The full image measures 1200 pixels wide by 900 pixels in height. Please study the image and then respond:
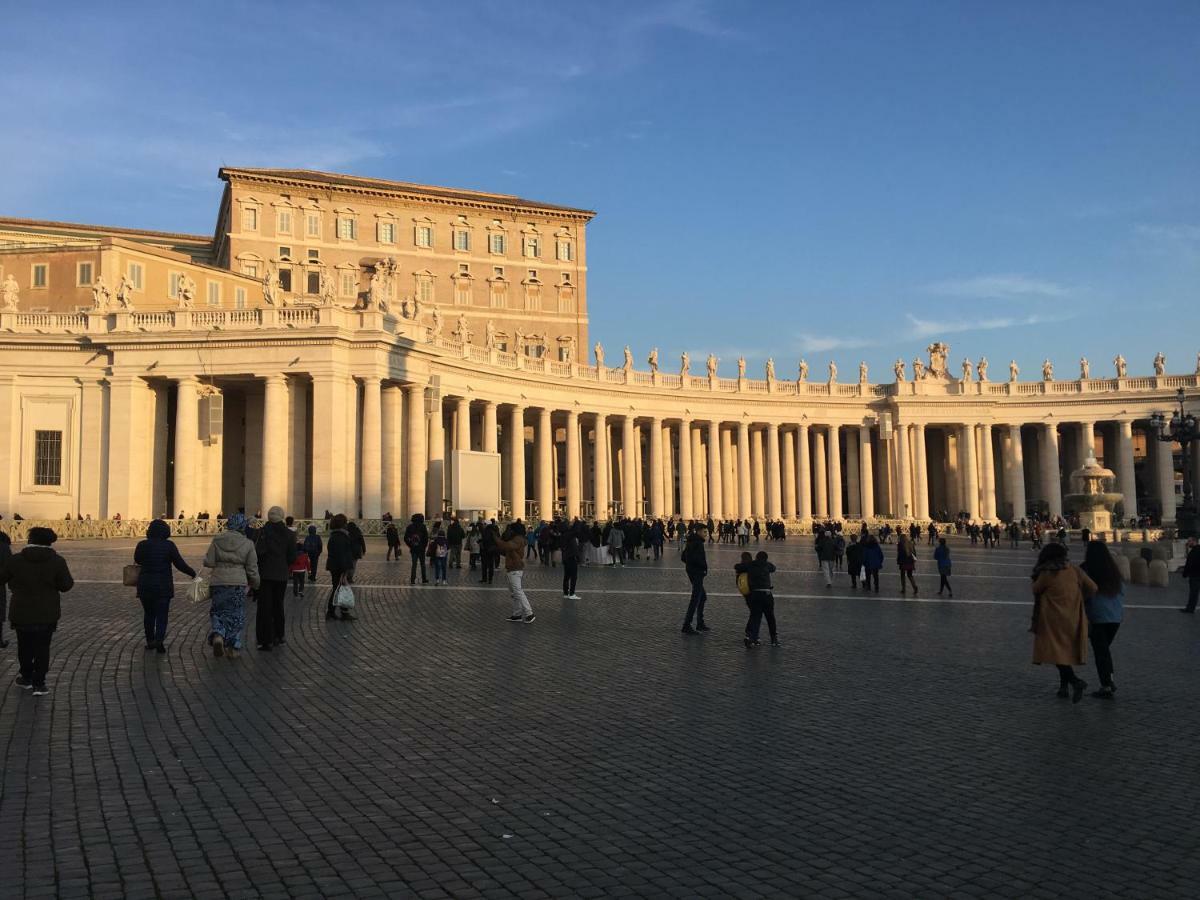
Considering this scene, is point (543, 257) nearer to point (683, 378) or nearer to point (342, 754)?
point (683, 378)

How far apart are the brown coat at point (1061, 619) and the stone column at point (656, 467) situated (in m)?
58.3

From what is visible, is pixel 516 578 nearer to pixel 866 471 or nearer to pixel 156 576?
pixel 156 576

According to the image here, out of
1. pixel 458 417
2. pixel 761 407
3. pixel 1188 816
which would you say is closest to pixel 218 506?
pixel 458 417

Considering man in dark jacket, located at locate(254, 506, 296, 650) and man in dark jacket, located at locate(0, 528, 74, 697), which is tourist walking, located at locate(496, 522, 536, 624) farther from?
man in dark jacket, located at locate(0, 528, 74, 697)

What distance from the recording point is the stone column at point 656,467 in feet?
230

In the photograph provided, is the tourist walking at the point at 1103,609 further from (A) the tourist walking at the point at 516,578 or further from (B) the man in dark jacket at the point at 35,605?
(B) the man in dark jacket at the point at 35,605

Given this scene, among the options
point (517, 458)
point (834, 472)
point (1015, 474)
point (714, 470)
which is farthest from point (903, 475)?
point (517, 458)

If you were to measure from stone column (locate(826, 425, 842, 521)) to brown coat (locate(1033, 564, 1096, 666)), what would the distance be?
67.8 meters

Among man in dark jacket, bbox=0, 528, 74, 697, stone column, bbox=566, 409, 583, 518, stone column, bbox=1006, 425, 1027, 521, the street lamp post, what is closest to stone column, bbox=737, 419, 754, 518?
stone column, bbox=566, 409, 583, 518

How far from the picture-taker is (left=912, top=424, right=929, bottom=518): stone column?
77.8 metres

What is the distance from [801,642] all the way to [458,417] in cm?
4126

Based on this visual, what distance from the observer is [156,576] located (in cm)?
1309

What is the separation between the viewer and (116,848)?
6039 millimetres

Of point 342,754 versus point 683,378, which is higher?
point 683,378
